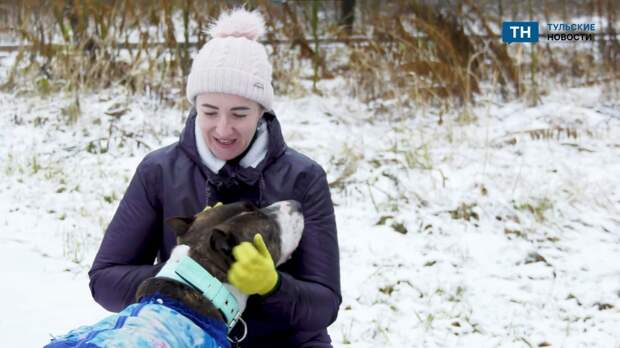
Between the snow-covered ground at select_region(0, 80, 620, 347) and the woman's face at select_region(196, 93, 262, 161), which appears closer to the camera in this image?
the woman's face at select_region(196, 93, 262, 161)

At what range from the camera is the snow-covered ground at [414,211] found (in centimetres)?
459

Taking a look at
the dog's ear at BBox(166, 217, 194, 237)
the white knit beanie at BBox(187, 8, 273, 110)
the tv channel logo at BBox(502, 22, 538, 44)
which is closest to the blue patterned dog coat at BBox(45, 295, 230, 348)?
the dog's ear at BBox(166, 217, 194, 237)

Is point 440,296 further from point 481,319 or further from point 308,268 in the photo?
point 308,268

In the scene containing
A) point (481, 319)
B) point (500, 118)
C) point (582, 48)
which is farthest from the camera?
point (582, 48)

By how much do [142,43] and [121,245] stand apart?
652 cm

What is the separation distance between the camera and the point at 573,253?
547 centimetres

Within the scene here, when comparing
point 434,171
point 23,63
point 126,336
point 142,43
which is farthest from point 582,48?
point 126,336

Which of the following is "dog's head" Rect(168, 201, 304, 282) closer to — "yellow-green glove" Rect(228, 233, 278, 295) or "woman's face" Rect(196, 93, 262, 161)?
"yellow-green glove" Rect(228, 233, 278, 295)

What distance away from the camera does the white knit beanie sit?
2887 mm

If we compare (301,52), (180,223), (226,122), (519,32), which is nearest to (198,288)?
(180,223)

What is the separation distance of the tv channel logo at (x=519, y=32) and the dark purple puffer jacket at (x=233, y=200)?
7135mm

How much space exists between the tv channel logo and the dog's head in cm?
733

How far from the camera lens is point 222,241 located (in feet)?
8.59

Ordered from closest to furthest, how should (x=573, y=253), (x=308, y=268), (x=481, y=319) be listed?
(x=308, y=268), (x=481, y=319), (x=573, y=253)
